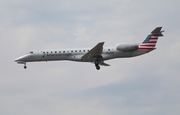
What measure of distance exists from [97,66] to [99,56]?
5.12 ft

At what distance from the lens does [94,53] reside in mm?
78812

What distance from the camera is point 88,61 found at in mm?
80812

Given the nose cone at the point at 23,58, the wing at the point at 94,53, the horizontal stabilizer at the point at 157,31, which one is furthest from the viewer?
the nose cone at the point at 23,58

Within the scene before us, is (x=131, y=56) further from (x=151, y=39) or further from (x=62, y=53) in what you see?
(x=62, y=53)

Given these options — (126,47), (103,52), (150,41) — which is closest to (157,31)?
(150,41)

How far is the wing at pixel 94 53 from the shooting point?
77.6 meters

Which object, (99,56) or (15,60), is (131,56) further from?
(15,60)

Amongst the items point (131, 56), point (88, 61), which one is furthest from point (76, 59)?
point (131, 56)

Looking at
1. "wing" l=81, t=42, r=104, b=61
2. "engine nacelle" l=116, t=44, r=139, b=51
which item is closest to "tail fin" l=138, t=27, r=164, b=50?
"engine nacelle" l=116, t=44, r=139, b=51

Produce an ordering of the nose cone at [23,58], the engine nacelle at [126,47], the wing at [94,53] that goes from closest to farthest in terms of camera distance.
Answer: the wing at [94,53], the engine nacelle at [126,47], the nose cone at [23,58]

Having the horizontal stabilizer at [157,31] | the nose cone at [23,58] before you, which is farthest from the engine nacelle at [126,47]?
the nose cone at [23,58]

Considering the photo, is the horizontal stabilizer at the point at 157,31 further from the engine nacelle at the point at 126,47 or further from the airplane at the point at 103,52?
the engine nacelle at the point at 126,47

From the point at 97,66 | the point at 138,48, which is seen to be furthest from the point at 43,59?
the point at 138,48

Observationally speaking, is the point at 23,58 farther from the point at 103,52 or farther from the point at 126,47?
the point at 126,47
